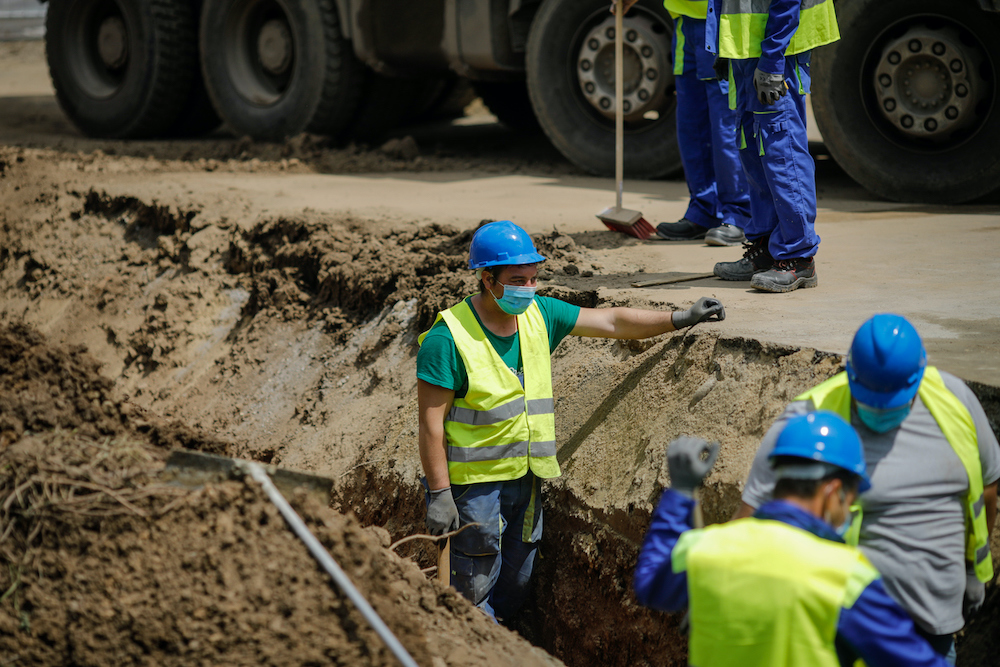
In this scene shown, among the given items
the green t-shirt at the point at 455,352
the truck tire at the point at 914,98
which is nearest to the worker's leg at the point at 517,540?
the green t-shirt at the point at 455,352

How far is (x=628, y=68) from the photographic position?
25.7ft

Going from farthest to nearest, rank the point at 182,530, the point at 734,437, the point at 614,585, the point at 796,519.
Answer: the point at 614,585
the point at 734,437
the point at 182,530
the point at 796,519

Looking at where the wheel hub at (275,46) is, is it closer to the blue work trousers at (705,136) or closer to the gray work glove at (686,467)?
the blue work trousers at (705,136)

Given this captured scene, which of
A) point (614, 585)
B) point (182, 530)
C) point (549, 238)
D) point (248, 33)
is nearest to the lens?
point (182, 530)

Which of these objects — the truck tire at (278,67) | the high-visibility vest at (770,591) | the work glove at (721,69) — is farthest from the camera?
the truck tire at (278,67)

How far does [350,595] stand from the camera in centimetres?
256

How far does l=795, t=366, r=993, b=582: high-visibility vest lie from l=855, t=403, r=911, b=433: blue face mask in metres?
0.07

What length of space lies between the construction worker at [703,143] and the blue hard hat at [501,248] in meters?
2.47

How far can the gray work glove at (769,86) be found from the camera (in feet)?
14.4

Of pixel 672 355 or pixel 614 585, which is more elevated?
pixel 672 355

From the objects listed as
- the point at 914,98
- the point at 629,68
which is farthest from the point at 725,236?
the point at 629,68

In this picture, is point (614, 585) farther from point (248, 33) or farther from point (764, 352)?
point (248, 33)

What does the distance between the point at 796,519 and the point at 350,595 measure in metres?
1.21

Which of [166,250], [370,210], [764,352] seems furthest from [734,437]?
[166,250]
